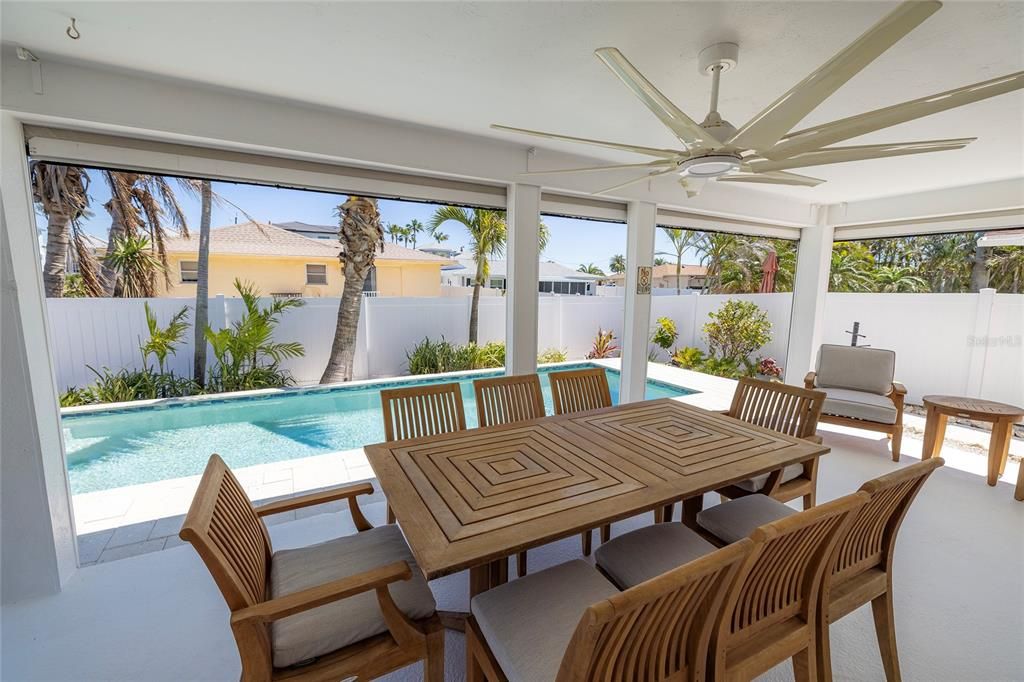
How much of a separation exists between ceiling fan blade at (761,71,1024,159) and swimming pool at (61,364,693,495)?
4.07 metres

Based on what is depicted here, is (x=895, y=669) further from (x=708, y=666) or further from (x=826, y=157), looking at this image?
(x=826, y=157)

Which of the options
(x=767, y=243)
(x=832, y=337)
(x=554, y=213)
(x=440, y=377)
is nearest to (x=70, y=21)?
(x=554, y=213)

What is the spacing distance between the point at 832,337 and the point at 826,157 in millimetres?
5644

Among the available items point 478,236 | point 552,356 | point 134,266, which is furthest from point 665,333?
point 134,266

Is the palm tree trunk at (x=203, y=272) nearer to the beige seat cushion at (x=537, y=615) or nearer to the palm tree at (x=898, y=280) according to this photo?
the beige seat cushion at (x=537, y=615)

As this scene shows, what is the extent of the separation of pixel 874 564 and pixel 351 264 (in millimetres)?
5753

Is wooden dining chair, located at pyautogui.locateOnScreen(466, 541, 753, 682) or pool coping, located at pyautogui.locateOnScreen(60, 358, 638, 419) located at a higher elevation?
wooden dining chair, located at pyautogui.locateOnScreen(466, 541, 753, 682)

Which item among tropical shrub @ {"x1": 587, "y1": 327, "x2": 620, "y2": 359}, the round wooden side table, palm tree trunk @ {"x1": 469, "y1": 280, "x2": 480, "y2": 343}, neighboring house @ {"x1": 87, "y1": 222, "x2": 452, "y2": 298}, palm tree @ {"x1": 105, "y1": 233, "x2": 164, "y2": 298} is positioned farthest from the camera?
tropical shrub @ {"x1": 587, "y1": 327, "x2": 620, "y2": 359}

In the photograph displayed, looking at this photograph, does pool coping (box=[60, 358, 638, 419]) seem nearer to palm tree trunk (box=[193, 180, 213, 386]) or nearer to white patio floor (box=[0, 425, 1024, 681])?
palm tree trunk (box=[193, 180, 213, 386])

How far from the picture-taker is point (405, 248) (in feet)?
27.3

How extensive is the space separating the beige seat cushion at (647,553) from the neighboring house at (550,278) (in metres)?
5.82

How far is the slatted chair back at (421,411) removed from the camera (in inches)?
87.1

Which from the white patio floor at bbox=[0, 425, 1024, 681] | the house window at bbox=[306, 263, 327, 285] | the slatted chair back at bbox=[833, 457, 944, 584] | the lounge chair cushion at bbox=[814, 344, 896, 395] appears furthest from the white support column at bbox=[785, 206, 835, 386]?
the house window at bbox=[306, 263, 327, 285]

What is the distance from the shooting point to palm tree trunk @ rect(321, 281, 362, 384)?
228 inches
